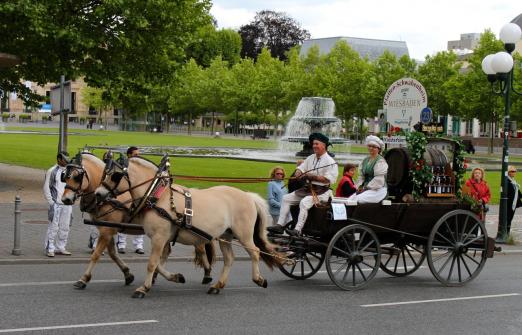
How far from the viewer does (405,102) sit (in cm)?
1584

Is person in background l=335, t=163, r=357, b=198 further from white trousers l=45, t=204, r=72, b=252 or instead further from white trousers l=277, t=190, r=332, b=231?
white trousers l=45, t=204, r=72, b=252

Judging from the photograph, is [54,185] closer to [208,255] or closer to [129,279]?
[129,279]

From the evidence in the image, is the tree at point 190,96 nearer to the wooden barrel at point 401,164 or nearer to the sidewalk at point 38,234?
the sidewalk at point 38,234

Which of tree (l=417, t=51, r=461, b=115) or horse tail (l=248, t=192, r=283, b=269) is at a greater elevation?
tree (l=417, t=51, r=461, b=115)

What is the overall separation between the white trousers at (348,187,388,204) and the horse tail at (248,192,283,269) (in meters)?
1.41

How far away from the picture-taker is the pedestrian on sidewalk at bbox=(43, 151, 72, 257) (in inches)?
499

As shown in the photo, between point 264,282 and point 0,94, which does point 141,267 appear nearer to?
point 264,282

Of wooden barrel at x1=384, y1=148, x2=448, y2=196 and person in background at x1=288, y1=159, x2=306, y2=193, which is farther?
wooden barrel at x1=384, y1=148, x2=448, y2=196

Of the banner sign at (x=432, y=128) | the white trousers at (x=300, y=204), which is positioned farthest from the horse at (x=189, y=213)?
the banner sign at (x=432, y=128)

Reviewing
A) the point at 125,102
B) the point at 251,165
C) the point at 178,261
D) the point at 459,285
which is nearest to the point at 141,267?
the point at 178,261

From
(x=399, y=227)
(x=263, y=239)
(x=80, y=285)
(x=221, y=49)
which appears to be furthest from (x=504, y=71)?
(x=221, y=49)

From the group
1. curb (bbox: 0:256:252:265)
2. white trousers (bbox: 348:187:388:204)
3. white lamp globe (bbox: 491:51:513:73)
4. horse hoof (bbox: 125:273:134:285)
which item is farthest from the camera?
white lamp globe (bbox: 491:51:513:73)

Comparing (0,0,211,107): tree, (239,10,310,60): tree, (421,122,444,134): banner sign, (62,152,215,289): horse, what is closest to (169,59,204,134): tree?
(239,10,310,60): tree

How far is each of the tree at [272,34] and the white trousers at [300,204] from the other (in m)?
112
